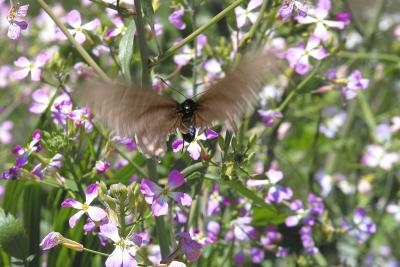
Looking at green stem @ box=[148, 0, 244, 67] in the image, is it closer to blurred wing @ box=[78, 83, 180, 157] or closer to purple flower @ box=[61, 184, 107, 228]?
blurred wing @ box=[78, 83, 180, 157]

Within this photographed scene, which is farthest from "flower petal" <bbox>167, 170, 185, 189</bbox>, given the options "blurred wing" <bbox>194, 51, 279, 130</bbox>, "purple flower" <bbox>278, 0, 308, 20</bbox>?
"purple flower" <bbox>278, 0, 308, 20</bbox>

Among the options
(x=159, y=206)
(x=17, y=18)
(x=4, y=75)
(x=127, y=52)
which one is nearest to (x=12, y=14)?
(x=17, y=18)

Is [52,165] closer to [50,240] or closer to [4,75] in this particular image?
[50,240]

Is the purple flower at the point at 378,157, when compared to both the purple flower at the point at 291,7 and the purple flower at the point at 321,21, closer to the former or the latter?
the purple flower at the point at 321,21

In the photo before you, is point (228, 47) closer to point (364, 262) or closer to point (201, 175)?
point (201, 175)

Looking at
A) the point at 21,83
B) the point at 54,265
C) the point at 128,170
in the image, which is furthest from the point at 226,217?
the point at 21,83

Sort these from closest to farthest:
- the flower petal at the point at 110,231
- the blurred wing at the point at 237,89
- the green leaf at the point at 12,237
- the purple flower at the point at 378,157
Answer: the blurred wing at the point at 237,89 → the flower petal at the point at 110,231 → the green leaf at the point at 12,237 → the purple flower at the point at 378,157

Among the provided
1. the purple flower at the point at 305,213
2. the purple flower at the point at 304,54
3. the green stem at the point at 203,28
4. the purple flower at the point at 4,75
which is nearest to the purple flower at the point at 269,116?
the purple flower at the point at 304,54
